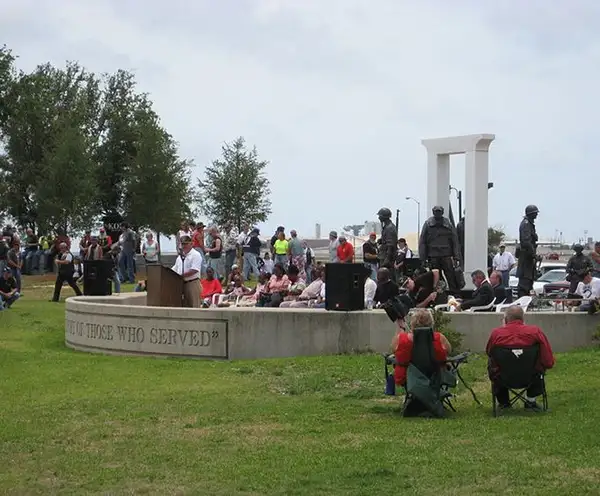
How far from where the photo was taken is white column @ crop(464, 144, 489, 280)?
26.8 meters

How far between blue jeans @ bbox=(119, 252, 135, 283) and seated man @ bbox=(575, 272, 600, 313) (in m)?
18.0

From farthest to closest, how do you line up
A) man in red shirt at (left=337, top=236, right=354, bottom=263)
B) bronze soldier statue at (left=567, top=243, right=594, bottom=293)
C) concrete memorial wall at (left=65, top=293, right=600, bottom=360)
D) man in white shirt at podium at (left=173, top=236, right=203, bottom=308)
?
man in red shirt at (left=337, top=236, right=354, bottom=263) → bronze soldier statue at (left=567, top=243, right=594, bottom=293) → man in white shirt at podium at (left=173, top=236, right=203, bottom=308) → concrete memorial wall at (left=65, top=293, right=600, bottom=360)

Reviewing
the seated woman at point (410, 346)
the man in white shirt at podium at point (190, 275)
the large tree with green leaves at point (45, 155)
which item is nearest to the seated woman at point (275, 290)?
the man in white shirt at podium at point (190, 275)

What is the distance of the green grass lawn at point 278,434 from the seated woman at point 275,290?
16.9 feet

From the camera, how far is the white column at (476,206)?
26.8m

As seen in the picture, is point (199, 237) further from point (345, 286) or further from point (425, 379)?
point (425, 379)

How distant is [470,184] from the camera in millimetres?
26922

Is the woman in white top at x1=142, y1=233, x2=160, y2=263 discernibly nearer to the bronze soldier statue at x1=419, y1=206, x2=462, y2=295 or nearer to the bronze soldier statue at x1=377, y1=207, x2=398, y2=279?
the bronze soldier statue at x1=377, y1=207, x2=398, y2=279

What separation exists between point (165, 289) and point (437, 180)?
9370mm

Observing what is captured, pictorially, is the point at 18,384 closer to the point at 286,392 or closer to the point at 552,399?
the point at 286,392

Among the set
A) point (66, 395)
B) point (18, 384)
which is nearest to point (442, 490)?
point (66, 395)

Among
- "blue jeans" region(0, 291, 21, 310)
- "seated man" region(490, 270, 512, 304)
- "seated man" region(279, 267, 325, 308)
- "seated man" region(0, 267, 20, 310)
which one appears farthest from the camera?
"seated man" region(0, 267, 20, 310)

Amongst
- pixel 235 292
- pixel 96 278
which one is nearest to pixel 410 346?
pixel 235 292

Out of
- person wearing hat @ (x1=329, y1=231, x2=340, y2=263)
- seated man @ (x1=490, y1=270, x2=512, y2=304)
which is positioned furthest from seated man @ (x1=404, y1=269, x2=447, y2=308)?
person wearing hat @ (x1=329, y1=231, x2=340, y2=263)
